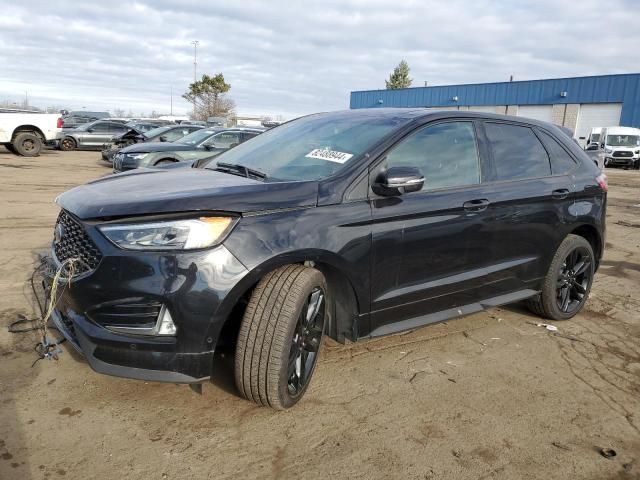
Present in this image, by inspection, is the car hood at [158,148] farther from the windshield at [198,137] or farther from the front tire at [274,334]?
the front tire at [274,334]

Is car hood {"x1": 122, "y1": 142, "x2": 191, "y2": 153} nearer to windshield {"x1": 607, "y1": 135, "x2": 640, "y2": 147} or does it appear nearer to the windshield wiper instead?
the windshield wiper

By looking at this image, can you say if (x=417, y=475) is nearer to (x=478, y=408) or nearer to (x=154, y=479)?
(x=478, y=408)

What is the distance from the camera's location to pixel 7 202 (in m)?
8.88

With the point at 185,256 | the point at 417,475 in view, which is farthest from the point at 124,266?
the point at 417,475

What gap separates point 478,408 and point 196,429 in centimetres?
157

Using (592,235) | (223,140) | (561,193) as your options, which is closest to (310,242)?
(561,193)

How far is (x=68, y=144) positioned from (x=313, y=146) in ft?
72.5

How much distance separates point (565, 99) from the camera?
36.9 metres

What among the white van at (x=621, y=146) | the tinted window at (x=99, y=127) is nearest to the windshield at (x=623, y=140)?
the white van at (x=621, y=146)

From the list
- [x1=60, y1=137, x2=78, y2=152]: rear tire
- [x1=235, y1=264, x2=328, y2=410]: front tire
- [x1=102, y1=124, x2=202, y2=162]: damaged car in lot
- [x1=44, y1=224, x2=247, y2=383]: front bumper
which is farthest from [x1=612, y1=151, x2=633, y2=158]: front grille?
[x1=44, y1=224, x2=247, y2=383]: front bumper

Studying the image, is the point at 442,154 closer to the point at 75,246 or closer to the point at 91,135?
the point at 75,246

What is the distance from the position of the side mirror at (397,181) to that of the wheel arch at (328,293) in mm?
Answer: 501

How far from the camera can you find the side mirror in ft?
9.63

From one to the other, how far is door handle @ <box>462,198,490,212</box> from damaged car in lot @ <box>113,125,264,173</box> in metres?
7.63
